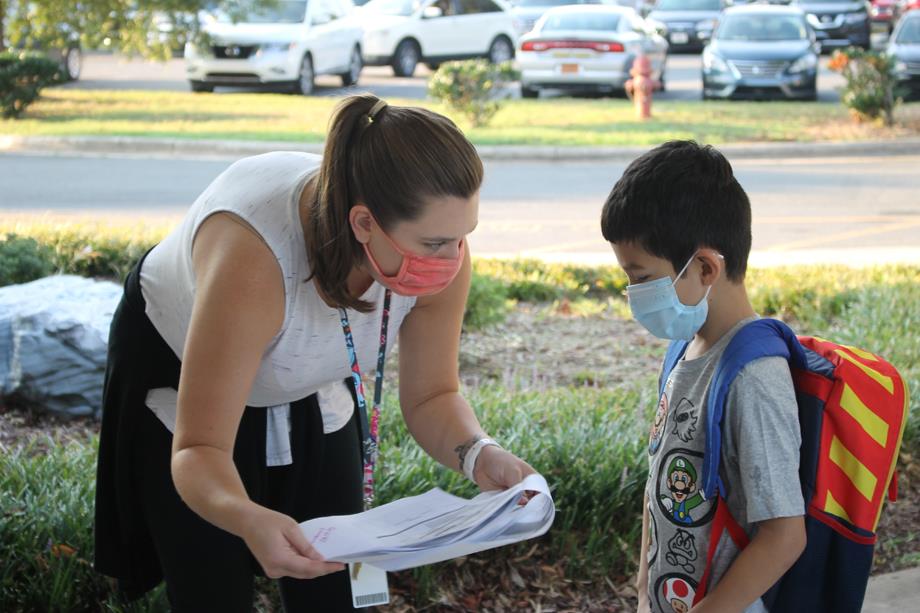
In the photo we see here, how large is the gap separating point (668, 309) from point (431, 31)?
21.4m

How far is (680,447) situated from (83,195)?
9.43m

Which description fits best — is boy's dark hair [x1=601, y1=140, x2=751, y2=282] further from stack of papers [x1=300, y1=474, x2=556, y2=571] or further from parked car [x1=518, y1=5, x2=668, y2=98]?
parked car [x1=518, y1=5, x2=668, y2=98]

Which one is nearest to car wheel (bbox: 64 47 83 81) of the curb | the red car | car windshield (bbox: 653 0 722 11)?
the curb

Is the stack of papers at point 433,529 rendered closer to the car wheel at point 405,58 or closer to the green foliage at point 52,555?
the green foliage at point 52,555

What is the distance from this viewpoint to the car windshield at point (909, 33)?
19.3m

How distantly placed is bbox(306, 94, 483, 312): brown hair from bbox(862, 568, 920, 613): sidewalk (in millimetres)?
2215

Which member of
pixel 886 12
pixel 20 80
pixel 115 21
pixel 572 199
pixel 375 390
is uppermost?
pixel 886 12

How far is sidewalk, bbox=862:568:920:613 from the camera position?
3.65 m

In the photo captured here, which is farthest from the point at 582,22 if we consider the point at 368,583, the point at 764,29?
the point at 368,583

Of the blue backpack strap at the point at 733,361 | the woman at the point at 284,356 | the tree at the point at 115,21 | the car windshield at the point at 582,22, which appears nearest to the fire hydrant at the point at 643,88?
the car windshield at the point at 582,22

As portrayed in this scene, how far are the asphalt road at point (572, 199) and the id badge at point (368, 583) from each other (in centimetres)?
609

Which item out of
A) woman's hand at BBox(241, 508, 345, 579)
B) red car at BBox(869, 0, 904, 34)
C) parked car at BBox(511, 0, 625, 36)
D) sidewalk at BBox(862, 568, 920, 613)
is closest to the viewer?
woman's hand at BBox(241, 508, 345, 579)

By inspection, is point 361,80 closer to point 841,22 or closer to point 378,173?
point 841,22

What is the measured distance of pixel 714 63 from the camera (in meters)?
19.2
